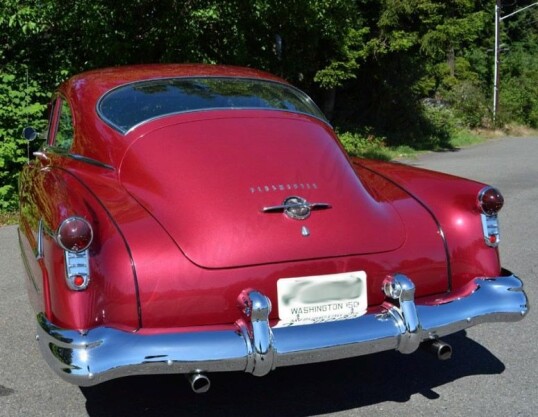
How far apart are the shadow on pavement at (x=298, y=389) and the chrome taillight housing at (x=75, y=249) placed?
83 centimetres

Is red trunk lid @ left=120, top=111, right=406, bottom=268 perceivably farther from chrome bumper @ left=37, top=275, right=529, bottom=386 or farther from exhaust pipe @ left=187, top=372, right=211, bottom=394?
exhaust pipe @ left=187, top=372, right=211, bottom=394

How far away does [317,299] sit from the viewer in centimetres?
294

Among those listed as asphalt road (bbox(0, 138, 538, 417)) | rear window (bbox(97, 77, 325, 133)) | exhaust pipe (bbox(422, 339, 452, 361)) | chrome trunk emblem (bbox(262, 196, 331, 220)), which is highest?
rear window (bbox(97, 77, 325, 133))

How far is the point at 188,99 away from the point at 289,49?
492 inches

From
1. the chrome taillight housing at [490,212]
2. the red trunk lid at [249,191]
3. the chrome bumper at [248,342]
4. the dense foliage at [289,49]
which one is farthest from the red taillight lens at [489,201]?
the dense foliage at [289,49]

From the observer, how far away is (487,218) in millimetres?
3518

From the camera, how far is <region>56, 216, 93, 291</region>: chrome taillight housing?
108 inches

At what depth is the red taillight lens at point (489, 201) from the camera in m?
3.50

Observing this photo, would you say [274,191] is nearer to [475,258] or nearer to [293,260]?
[293,260]

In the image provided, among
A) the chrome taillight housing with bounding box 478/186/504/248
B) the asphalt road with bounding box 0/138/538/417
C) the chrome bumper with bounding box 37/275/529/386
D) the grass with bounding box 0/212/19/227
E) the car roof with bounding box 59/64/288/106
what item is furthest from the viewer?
the grass with bounding box 0/212/19/227

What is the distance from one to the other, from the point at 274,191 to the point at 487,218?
1.21 metres

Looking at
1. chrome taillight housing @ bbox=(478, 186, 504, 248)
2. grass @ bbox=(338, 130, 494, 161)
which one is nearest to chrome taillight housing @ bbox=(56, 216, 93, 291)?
chrome taillight housing @ bbox=(478, 186, 504, 248)

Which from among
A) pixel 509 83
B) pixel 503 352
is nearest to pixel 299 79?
pixel 503 352

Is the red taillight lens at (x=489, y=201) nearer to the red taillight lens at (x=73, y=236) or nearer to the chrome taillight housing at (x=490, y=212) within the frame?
the chrome taillight housing at (x=490, y=212)
